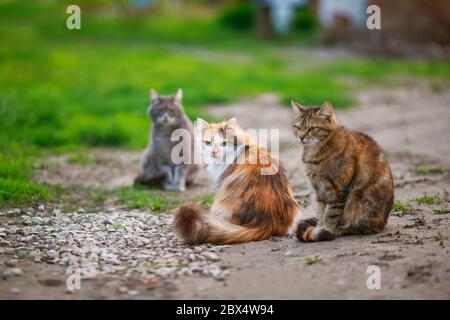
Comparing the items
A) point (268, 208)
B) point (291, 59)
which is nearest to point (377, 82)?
point (291, 59)

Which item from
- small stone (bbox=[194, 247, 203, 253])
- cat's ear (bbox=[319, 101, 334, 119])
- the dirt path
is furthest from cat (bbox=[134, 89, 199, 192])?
cat's ear (bbox=[319, 101, 334, 119])

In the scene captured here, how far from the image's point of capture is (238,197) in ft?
22.5

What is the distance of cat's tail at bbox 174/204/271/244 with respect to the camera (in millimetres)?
6531

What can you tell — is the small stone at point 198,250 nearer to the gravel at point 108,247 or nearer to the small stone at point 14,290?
the gravel at point 108,247

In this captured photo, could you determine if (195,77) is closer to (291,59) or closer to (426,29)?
(291,59)

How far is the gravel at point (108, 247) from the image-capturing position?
239 inches

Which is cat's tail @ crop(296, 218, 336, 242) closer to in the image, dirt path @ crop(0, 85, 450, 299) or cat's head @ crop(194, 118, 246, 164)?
dirt path @ crop(0, 85, 450, 299)

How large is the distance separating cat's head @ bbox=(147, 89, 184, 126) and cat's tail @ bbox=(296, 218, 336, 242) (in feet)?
12.6

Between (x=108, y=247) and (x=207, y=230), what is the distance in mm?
939

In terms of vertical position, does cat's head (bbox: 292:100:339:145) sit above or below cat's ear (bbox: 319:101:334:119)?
below

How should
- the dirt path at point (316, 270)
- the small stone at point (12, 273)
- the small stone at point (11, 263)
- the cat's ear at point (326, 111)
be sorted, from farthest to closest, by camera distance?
the cat's ear at point (326, 111) < the small stone at point (11, 263) < the small stone at point (12, 273) < the dirt path at point (316, 270)

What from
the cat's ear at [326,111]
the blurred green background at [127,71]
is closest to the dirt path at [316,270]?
the cat's ear at [326,111]

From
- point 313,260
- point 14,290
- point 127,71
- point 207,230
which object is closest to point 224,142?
point 207,230
